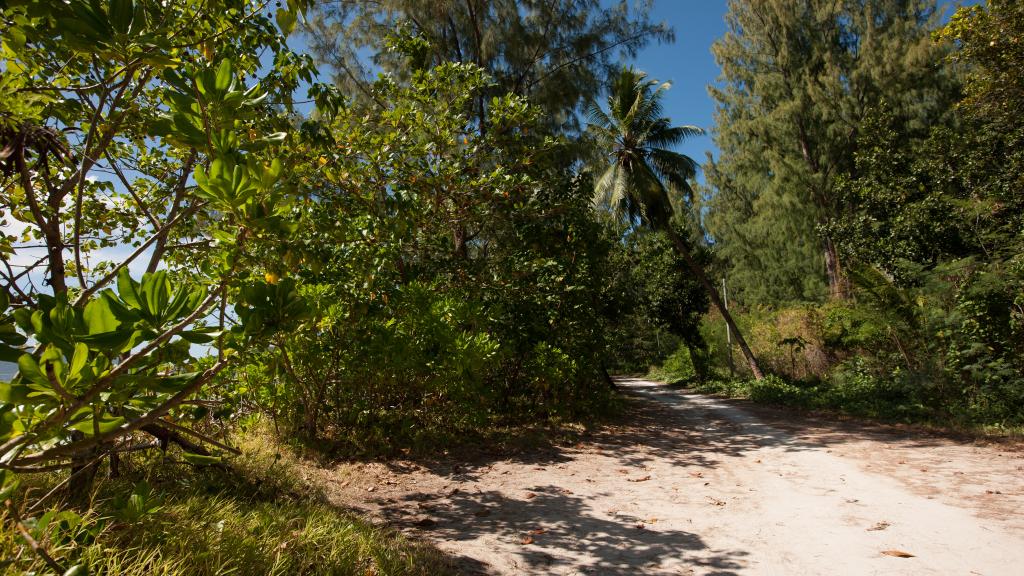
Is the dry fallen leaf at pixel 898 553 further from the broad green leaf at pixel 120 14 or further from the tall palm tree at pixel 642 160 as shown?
the tall palm tree at pixel 642 160

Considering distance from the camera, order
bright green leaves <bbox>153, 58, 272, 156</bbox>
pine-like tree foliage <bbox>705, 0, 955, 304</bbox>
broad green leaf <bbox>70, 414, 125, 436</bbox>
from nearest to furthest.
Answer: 1. broad green leaf <bbox>70, 414, 125, 436</bbox>
2. bright green leaves <bbox>153, 58, 272, 156</bbox>
3. pine-like tree foliage <bbox>705, 0, 955, 304</bbox>

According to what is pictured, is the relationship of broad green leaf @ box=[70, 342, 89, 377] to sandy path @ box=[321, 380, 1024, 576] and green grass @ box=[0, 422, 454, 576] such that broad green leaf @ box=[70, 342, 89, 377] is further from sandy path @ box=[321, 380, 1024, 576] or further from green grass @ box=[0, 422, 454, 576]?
sandy path @ box=[321, 380, 1024, 576]

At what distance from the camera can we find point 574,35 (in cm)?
1075

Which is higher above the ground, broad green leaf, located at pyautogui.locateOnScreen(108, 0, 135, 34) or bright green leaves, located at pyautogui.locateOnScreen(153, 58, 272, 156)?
broad green leaf, located at pyautogui.locateOnScreen(108, 0, 135, 34)

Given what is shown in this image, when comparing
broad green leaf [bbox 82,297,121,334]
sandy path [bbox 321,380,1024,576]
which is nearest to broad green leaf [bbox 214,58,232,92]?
broad green leaf [bbox 82,297,121,334]

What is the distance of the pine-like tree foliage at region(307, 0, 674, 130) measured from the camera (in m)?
10.2

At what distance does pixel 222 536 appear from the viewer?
94.5 inches

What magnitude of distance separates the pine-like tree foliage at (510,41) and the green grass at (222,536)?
839 cm

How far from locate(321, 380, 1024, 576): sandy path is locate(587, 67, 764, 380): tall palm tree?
352 inches

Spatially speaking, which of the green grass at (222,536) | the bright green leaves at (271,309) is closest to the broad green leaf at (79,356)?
the bright green leaves at (271,309)

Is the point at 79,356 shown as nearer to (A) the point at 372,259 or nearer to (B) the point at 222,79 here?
(B) the point at 222,79

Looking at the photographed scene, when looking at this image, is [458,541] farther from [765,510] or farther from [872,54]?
[872,54]

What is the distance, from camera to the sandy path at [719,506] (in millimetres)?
3047

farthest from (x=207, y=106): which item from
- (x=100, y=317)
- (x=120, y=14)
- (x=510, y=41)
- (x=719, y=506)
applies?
(x=510, y=41)
